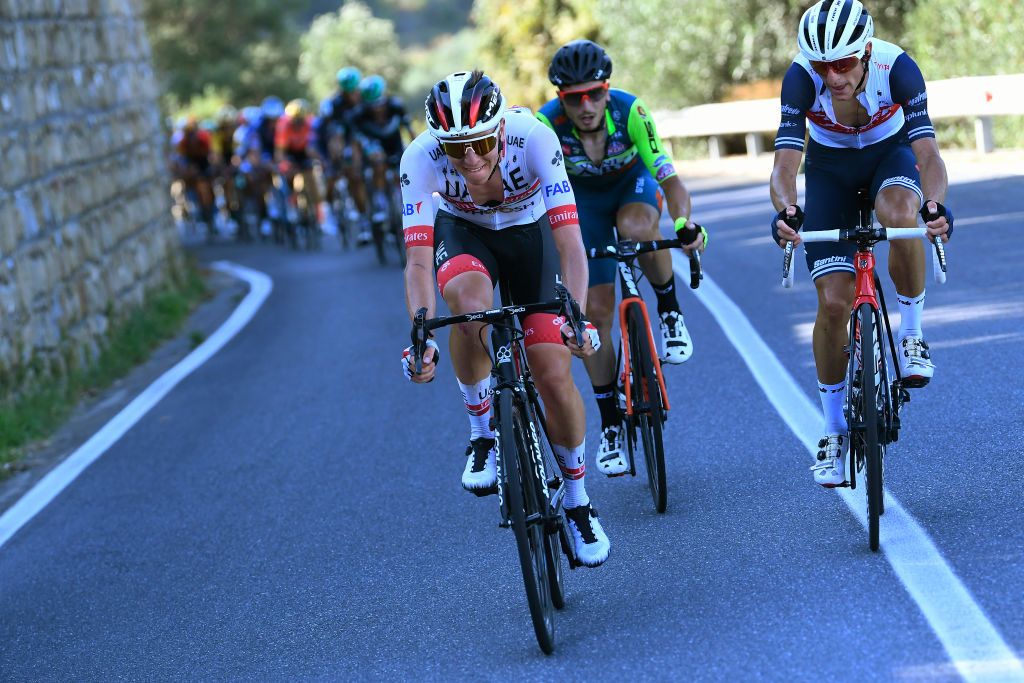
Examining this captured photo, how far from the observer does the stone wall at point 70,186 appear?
38.8 ft

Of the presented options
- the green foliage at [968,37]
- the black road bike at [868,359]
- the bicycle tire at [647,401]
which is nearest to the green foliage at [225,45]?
the green foliage at [968,37]

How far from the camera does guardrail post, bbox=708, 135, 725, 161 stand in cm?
2764

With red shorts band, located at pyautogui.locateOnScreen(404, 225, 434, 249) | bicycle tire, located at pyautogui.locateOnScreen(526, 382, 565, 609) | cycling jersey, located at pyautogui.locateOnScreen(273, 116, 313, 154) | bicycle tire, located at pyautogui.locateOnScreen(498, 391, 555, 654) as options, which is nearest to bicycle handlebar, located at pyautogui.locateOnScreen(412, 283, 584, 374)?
bicycle tire, located at pyautogui.locateOnScreen(498, 391, 555, 654)

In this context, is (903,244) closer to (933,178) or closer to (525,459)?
(933,178)

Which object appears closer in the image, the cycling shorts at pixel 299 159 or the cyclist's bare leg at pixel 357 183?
the cyclist's bare leg at pixel 357 183

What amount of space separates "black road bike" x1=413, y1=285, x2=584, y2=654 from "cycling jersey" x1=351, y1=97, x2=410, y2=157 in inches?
485

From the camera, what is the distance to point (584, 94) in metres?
7.07

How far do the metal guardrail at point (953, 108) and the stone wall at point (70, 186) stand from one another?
9810 mm

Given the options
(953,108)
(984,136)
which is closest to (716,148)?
(953,108)

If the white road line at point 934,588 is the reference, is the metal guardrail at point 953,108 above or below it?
above

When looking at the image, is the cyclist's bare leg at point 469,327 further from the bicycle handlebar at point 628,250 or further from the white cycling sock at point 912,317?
the white cycling sock at point 912,317

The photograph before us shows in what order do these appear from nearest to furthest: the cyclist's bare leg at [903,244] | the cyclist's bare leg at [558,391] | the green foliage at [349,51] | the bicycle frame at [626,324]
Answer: the cyclist's bare leg at [558,391] < the cyclist's bare leg at [903,244] < the bicycle frame at [626,324] < the green foliage at [349,51]

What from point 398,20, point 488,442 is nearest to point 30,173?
point 488,442

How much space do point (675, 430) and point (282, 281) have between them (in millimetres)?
12264
